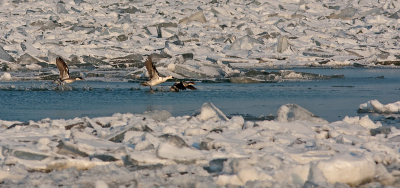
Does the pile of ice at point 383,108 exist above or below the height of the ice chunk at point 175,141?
below

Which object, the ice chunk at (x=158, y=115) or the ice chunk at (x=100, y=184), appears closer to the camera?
the ice chunk at (x=100, y=184)

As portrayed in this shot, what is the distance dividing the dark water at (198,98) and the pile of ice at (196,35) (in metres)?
2.23

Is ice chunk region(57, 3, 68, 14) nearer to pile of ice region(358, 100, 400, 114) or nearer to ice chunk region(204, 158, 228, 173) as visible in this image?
pile of ice region(358, 100, 400, 114)

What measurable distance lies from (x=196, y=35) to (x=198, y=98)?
11.4 m

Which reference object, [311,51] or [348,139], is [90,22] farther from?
[348,139]

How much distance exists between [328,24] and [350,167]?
68.5ft

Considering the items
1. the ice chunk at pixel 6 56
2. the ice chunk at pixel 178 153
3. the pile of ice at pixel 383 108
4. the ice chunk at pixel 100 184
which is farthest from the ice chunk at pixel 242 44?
the ice chunk at pixel 100 184

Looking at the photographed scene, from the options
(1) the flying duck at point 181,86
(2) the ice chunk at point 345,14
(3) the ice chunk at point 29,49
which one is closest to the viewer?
(1) the flying duck at point 181,86

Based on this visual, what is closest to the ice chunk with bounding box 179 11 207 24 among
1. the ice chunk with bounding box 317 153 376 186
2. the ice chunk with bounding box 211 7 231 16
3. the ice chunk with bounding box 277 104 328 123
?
the ice chunk with bounding box 211 7 231 16

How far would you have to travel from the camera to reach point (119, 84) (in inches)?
459

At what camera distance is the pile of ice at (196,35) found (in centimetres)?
1630

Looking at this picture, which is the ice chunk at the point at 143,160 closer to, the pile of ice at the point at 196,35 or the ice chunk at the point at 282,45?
the pile of ice at the point at 196,35

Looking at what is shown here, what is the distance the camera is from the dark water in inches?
313

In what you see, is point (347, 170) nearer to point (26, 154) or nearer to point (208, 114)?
point (26, 154)
